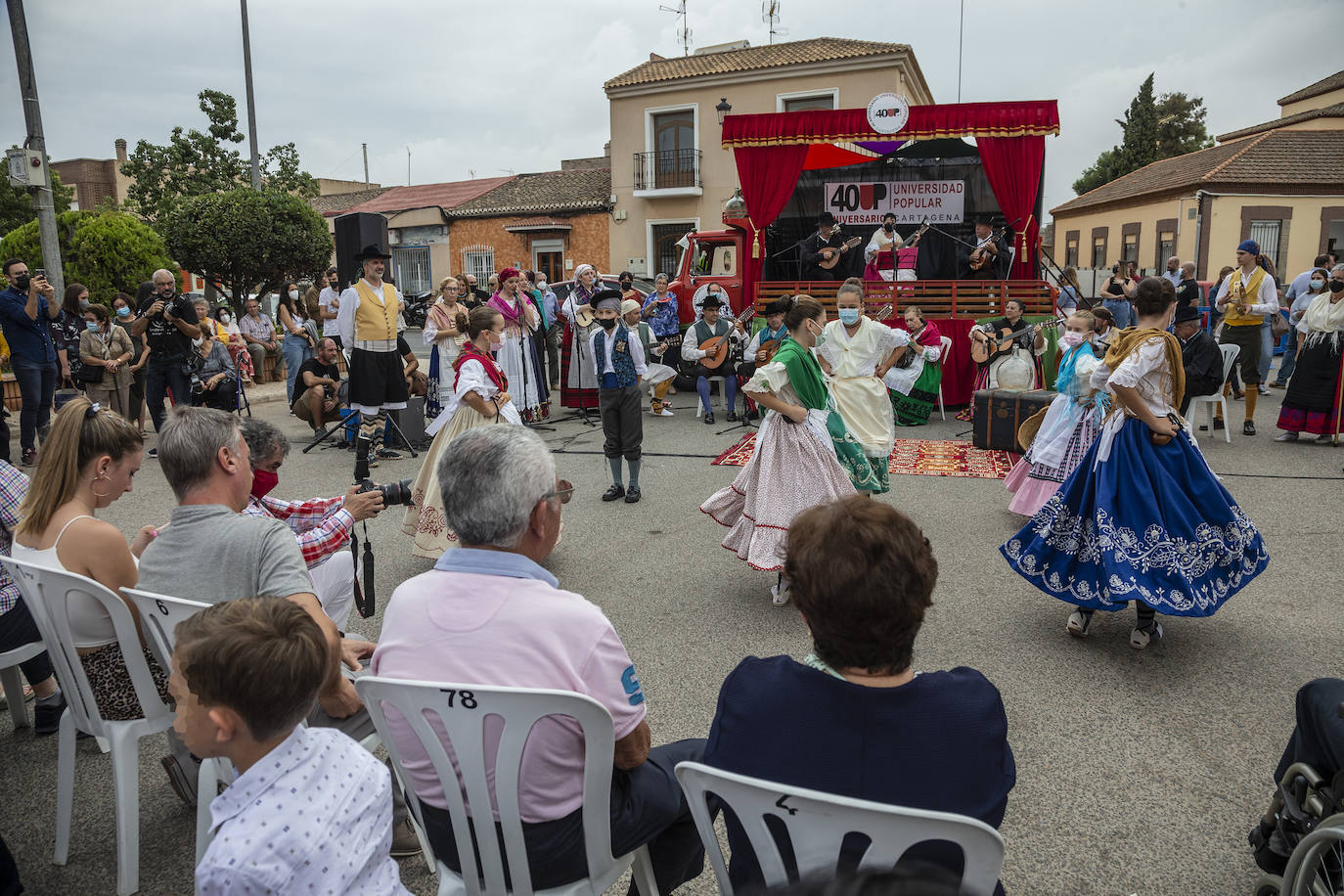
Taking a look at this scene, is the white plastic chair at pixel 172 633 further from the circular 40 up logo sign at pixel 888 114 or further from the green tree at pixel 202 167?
the green tree at pixel 202 167

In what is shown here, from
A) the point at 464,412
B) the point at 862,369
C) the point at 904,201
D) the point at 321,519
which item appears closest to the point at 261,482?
the point at 321,519

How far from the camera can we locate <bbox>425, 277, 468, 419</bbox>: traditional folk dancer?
29.3 ft

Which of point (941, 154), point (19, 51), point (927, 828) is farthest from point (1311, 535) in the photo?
point (19, 51)

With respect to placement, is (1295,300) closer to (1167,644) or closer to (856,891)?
(1167,644)

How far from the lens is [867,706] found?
1.58 metres

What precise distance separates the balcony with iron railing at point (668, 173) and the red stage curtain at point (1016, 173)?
47.7 feet

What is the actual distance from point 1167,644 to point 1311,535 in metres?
2.46

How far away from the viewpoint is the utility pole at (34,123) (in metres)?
8.91

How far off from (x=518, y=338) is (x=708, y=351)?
245cm

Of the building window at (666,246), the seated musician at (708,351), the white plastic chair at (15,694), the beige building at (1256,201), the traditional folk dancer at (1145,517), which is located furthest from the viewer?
the building window at (666,246)

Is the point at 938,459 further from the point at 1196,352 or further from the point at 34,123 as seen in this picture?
the point at 34,123

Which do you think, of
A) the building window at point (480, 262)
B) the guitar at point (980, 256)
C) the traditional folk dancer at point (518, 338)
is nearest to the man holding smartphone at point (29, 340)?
the traditional folk dancer at point (518, 338)

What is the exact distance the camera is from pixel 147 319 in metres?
8.62

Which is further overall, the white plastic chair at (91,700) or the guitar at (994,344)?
the guitar at (994,344)
